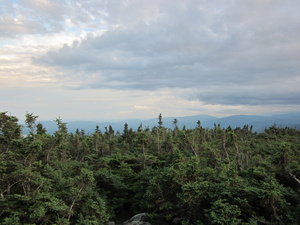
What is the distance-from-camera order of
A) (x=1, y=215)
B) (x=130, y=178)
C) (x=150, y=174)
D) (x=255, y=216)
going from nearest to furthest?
1. (x=255, y=216)
2. (x=1, y=215)
3. (x=150, y=174)
4. (x=130, y=178)

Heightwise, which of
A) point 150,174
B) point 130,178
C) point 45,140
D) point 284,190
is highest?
point 45,140

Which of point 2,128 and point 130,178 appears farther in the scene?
point 130,178

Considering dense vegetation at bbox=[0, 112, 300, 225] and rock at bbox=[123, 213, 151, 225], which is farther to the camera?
rock at bbox=[123, 213, 151, 225]

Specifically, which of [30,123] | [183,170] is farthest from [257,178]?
[30,123]

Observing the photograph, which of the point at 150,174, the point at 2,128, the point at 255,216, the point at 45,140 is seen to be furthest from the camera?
the point at 150,174

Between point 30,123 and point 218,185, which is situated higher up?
point 30,123

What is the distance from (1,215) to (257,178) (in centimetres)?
2530

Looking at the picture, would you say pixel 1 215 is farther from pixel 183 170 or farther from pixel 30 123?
pixel 183 170

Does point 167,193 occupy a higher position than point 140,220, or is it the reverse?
point 167,193

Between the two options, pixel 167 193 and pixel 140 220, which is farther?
pixel 140 220

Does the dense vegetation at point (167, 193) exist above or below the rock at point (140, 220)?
above

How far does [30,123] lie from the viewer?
30.2 meters

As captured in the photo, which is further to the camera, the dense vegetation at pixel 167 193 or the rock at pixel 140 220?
the rock at pixel 140 220

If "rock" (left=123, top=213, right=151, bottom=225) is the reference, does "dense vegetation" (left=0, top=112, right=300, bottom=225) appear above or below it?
above
